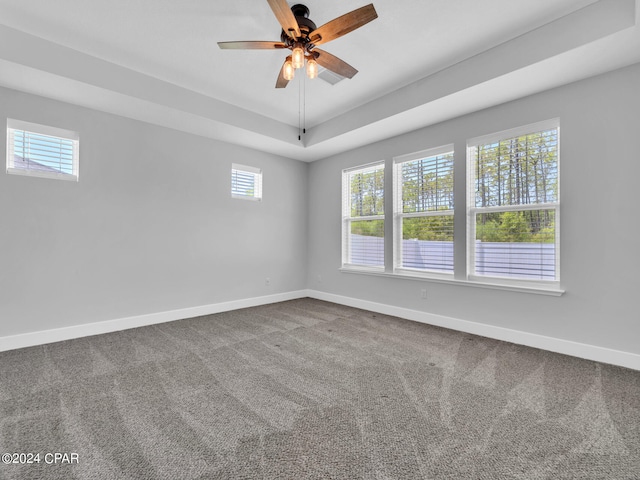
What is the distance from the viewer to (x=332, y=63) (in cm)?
250

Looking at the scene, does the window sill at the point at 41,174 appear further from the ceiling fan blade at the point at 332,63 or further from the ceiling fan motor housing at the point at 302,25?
the ceiling fan blade at the point at 332,63

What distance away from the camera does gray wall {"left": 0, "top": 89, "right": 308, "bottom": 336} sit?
3006 millimetres

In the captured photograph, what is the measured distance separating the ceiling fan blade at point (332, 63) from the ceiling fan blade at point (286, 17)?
0.25 metres

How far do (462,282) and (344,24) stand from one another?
116 inches

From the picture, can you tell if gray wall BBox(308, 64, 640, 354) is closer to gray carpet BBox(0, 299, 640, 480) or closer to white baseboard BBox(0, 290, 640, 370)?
white baseboard BBox(0, 290, 640, 370)

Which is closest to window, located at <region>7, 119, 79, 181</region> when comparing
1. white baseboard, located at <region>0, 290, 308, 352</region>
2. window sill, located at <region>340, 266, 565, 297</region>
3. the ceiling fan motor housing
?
white baseboard, located at <region>0, 290, 308, 352</region>

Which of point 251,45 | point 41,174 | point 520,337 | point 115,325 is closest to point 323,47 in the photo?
point 251,45

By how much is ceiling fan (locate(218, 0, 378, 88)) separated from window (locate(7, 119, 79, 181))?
2356 mm

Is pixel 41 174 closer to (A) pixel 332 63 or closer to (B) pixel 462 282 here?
(A) pixel 332 63

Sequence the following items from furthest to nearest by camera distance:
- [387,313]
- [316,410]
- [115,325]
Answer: [387,313] < [115,325] < [316,410]

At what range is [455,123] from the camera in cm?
361

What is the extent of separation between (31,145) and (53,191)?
498 millimetres

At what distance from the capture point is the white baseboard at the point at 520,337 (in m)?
2.57

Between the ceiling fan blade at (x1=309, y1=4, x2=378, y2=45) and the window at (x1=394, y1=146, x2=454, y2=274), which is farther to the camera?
the window at (x1=394, y1=146, x2=454, y2=274)
